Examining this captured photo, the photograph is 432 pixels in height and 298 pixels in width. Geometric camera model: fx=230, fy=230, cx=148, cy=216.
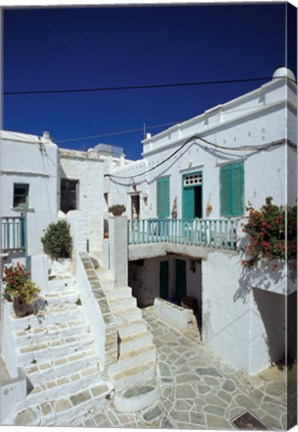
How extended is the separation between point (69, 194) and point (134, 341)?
5.05 m

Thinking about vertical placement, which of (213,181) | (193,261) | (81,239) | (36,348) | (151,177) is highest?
(151,177)

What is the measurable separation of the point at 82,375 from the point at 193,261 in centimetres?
500

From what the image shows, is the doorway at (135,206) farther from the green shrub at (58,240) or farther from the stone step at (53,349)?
the stone step at (53,349)

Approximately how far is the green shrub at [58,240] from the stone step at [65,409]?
2364 millimetres

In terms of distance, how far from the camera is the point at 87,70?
3.27 m

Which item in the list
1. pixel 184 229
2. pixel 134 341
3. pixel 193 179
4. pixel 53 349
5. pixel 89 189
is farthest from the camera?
pixel 89 189

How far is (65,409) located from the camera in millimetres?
3344

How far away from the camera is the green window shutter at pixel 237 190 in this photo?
18.3 ft

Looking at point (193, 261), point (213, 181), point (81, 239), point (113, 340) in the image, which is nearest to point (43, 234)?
point (81, 239)

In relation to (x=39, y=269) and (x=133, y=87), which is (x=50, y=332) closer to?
(x=39, y=269)

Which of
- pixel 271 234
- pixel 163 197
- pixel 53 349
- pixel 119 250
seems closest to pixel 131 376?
pixel 53 349

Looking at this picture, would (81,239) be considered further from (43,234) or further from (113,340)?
(113,340)

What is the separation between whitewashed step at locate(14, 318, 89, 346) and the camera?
409cm

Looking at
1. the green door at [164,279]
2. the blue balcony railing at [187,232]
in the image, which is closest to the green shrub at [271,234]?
the blue balcony railing at [187,232]
